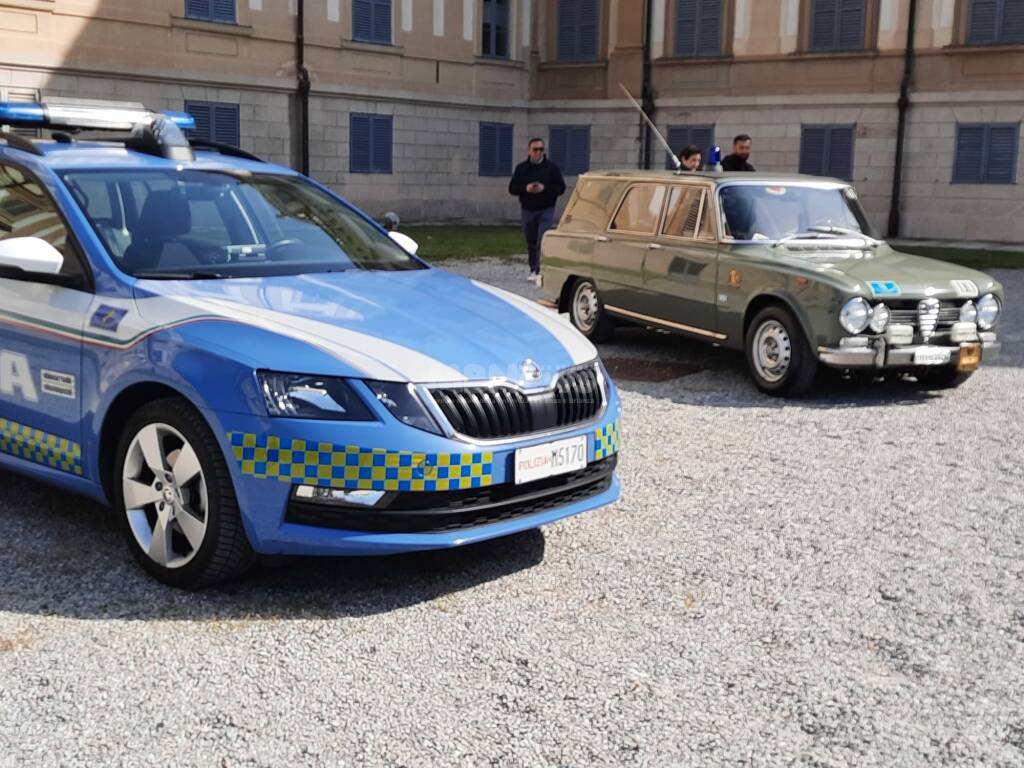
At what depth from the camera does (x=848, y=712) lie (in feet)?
12.3

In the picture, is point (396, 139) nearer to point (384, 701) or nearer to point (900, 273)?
point (900, 273)

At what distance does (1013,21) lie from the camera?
82.7 feet

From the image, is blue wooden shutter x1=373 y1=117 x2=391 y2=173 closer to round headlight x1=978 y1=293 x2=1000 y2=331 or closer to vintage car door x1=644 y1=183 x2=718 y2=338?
vintage car door x1=644 y1=183 x2=718 y2=338

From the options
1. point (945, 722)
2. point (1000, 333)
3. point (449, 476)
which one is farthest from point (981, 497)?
point (1000, 333)

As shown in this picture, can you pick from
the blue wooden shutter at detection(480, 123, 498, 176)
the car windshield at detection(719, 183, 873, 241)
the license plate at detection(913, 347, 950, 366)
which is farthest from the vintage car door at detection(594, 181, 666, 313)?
the blue wooden shutter at detection(480, 123, 498, 176)

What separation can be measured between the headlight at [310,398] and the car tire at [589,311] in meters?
7.13

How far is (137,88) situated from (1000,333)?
1870 cm

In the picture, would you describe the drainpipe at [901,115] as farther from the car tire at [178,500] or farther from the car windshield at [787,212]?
the car tire at [178,500]

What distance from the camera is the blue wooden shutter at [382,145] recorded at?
29.4 metres

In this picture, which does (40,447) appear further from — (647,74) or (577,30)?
(577,30)

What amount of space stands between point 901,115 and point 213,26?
48.9 feet

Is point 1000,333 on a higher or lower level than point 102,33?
lower

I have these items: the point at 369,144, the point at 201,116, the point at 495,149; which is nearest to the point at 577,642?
the point at 201,116

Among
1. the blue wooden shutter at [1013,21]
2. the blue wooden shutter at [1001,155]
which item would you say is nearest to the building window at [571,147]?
the blue wooden shutter at [1001,155]
